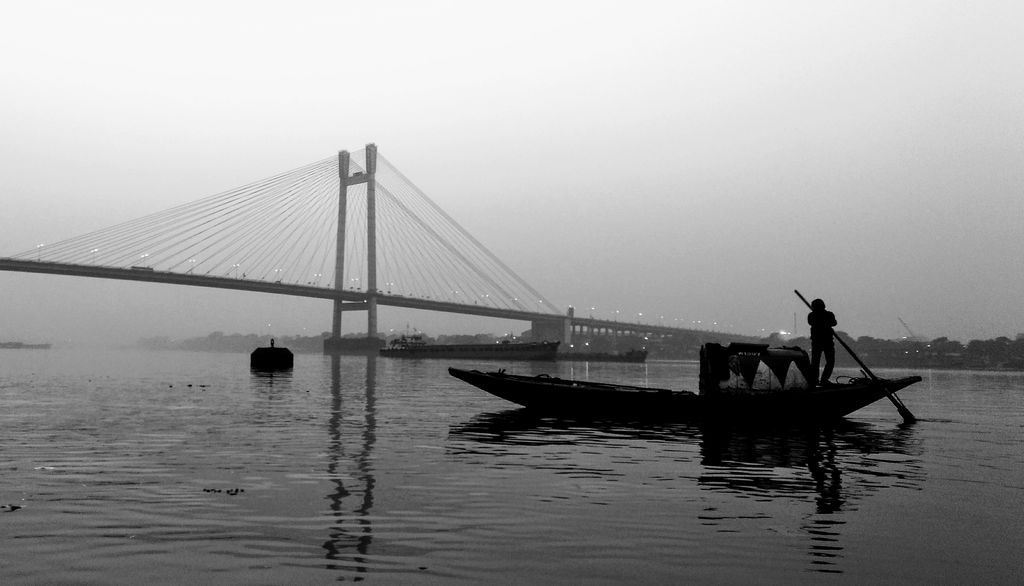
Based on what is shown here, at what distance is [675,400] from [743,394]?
1724 mm

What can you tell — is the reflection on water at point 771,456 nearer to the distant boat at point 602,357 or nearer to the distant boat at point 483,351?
the distant boat at point 483,351

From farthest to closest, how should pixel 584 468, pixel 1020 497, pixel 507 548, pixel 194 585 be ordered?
pixel 584 468 < pixel 1020 497 < pixel 507 548 < pixel 194 585

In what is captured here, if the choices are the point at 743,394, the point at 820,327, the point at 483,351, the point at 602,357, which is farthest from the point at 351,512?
the point at 602,357

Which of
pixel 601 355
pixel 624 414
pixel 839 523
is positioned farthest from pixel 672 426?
pixel 601 355

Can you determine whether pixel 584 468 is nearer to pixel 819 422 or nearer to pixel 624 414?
pixel 624 414

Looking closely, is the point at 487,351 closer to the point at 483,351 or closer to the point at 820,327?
the point at 483,351

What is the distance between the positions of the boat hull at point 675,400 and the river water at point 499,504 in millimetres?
987

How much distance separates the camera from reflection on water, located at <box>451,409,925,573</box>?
900cm

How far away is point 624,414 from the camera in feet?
70.2

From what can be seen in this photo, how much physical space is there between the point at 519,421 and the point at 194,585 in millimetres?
15282

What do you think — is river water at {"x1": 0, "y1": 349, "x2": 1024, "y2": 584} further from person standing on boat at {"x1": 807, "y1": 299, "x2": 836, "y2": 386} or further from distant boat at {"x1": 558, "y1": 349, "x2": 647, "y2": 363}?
distant boat at {"x1": 558, "y1": 349, "x2": 647, "y2": 363}

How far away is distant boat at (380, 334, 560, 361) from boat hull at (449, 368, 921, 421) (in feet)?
321

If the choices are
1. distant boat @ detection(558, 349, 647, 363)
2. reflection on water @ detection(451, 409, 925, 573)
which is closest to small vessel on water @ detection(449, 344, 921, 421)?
reflection on water @ detection(451, 409, 925, 573)

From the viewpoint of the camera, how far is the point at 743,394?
790 inches
